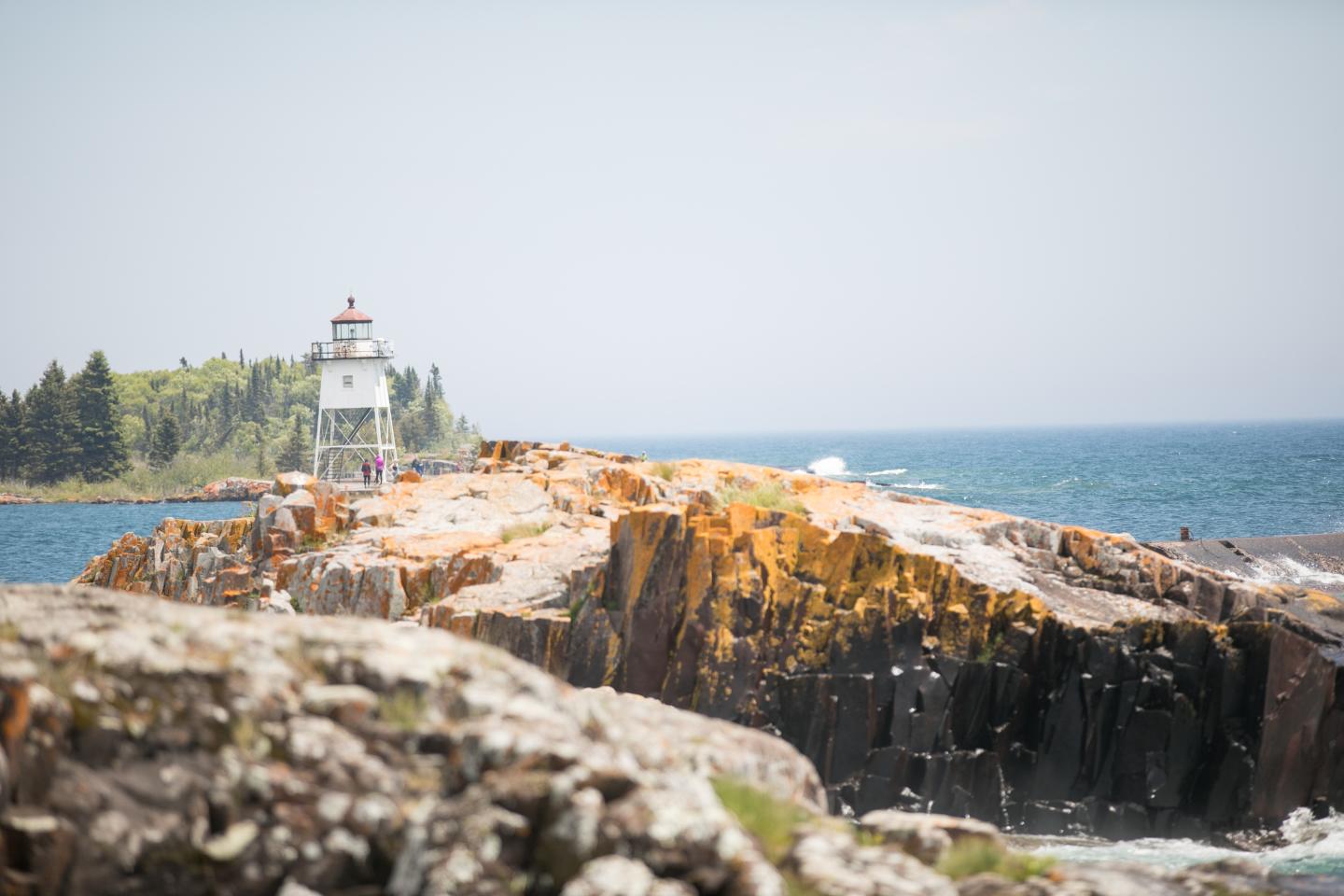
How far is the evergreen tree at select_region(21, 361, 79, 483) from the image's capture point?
384 feet

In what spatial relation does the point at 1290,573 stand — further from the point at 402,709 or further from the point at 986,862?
the point at 402,709

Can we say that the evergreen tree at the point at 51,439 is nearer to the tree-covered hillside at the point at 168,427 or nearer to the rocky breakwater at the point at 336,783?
the tree-covered hillside at the point at 168,427

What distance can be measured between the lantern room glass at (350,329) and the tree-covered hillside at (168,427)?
6998 centimetres

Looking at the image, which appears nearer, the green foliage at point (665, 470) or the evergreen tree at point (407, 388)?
the green foliage at point (665, 470)

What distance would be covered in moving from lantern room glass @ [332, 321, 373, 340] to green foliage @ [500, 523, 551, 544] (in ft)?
117

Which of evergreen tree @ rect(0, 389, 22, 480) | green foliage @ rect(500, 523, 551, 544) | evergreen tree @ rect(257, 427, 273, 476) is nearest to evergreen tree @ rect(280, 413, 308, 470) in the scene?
evergreen tree @ rect(257, 427, 273, 476)

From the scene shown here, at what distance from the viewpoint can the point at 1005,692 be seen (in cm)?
1858

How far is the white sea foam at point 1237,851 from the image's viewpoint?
16750 millimetres

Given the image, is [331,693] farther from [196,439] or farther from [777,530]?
[196,439]

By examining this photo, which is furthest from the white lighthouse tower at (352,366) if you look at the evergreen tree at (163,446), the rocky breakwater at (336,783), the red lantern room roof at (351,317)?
the evergreen tree at (163,446)

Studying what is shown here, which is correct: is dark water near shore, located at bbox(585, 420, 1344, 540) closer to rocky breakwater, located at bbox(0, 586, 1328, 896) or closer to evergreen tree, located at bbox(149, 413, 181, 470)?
rocky breakwater, located at bbox(0, 586, 1328, 896)

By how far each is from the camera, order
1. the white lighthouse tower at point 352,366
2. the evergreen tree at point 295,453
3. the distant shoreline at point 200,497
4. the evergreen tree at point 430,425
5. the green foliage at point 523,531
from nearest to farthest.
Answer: the green foliage at point 523,531
the white lighthouse tower at point 352,366
the distant shoreline at point 200,497
the evergreen tree at point 295,453
the evergreen tree at point 430,425

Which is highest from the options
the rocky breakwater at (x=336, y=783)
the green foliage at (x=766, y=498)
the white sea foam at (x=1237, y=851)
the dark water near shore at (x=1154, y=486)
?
the green foliage at (x=766, y=498)

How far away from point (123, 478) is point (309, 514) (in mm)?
104928
